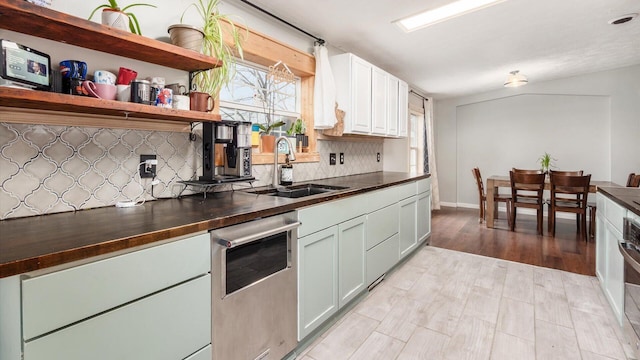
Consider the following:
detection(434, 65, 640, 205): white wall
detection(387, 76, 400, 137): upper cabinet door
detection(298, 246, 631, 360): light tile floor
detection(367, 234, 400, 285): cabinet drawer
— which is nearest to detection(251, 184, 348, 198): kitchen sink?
detection(367, 234, 400, 285): cabinet drawer

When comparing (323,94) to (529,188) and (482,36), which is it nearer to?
(482,36)

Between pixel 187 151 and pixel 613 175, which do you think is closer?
pixel 187 151

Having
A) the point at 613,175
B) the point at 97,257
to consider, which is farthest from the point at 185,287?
the point at 613,175

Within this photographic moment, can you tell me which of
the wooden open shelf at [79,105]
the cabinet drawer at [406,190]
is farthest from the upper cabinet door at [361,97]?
the wooden open shelf at [79,105]

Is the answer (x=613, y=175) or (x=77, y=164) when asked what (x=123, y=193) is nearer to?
(x=77, y=164)

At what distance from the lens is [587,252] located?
3527mm

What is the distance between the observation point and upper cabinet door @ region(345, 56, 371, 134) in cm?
291

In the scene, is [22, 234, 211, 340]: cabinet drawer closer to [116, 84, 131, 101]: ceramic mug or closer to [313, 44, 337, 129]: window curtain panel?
[116, 84, 131, 101]: ceramic mug

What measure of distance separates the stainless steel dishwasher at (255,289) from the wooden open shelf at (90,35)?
0.92 metres


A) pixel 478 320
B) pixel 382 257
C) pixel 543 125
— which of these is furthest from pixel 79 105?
pixel 543 125

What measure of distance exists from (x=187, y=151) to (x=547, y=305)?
9.20 feet

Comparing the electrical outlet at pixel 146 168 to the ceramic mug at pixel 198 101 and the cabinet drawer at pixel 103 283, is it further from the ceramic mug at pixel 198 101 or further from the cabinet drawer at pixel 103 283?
the cabinet drawer at pixel 103 283

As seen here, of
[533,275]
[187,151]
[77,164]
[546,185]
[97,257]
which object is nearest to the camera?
[97,257]

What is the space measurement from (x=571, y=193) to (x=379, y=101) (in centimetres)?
310
